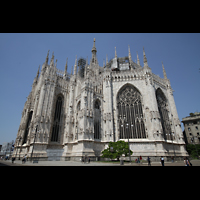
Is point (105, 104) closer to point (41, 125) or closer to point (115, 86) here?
point (115, 86)

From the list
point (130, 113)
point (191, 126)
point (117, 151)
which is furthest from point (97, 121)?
→ point (191, 126)

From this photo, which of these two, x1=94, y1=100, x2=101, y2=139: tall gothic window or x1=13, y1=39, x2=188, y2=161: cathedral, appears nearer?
x1=13, y1=39, x2=188, y2=161: cathedral

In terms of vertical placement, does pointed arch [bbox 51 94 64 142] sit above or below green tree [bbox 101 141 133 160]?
above

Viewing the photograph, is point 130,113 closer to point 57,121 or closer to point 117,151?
point 117,151

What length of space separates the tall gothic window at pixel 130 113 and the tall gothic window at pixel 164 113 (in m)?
6.23

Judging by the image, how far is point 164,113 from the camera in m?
33.6

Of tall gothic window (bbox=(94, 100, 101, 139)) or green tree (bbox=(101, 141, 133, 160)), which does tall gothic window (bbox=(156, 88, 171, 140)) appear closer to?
green tree (bbox=(101, 141, 133, 160))

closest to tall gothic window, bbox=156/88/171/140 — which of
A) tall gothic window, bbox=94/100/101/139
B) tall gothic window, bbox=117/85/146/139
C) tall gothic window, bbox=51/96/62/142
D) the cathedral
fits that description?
the cathedral

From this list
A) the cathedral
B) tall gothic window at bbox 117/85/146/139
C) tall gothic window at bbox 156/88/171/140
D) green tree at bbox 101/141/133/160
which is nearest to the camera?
green tree at bbox 101/141/133/160

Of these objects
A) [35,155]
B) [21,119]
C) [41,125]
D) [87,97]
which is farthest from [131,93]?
[21,119]

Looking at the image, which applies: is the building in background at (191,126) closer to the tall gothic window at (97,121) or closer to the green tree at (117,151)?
the green tree at (117,151)

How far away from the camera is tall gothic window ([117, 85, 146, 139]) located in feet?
94.1

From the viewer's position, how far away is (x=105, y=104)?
102 feet
